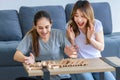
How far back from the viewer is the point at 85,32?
2.52 metres

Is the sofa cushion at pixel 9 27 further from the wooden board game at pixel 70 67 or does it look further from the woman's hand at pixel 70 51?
the wooden board game at pixel 70 67

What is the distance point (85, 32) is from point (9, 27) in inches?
57.9

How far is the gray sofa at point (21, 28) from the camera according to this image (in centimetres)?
328

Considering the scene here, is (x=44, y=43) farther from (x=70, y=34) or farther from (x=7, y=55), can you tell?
(x=7, y=55)

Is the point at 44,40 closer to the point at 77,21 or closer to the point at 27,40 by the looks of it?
the point at 27,40

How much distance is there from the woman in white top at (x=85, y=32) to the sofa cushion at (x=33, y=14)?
1219 millimetres

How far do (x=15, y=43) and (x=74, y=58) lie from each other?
1.30m

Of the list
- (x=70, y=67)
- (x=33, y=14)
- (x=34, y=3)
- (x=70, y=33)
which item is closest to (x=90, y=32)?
(x=70, y=33)

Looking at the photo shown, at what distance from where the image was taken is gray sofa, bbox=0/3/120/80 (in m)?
3.28

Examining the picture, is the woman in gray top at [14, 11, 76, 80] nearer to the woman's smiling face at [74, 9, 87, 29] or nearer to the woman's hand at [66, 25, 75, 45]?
the woman's hand at [66, 25, 75, 45]

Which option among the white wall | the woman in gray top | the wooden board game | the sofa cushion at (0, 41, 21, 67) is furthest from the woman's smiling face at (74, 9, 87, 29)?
the white wall

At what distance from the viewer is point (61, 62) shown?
2.14m

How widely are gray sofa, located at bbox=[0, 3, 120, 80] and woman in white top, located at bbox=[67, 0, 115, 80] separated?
99cm

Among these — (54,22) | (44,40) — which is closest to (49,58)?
(44,40)
